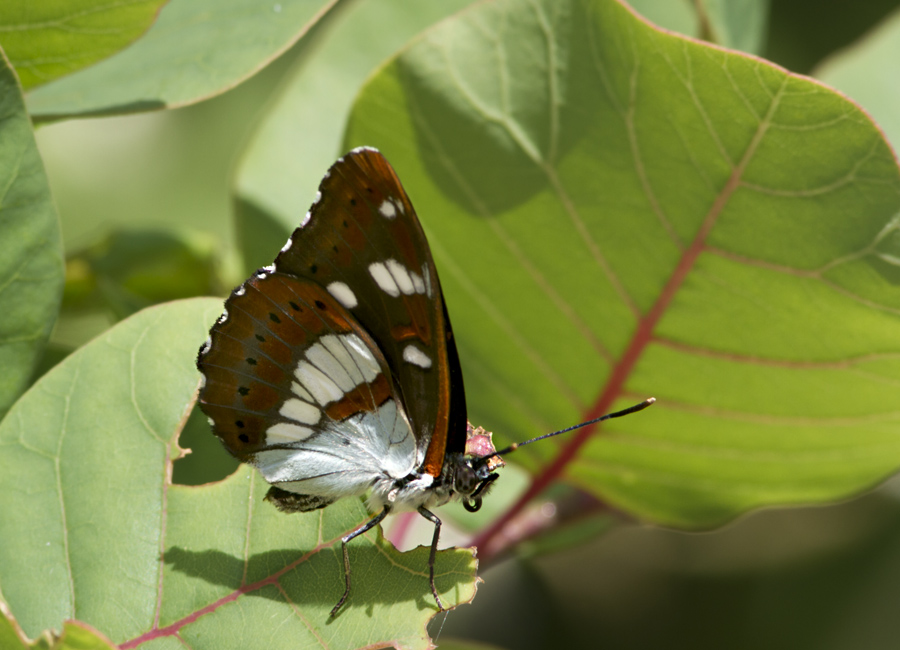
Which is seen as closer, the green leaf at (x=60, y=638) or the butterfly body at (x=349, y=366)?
the green leaf at (x=60, y=638)

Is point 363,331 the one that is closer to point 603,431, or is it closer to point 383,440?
point 383,440

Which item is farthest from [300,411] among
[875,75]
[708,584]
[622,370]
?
[708,584]

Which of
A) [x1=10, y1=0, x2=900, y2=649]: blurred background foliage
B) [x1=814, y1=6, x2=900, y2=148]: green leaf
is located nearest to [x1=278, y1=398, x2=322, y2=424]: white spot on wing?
[x1=10, y1=0, x2=900, y2=649]: blurred background foliage

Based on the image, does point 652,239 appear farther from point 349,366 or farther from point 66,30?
point 66,30

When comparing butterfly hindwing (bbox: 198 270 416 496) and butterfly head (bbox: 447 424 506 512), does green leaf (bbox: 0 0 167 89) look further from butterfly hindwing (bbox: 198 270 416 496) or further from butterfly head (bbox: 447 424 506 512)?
butterfly head (bbox: 447 424 506 512)

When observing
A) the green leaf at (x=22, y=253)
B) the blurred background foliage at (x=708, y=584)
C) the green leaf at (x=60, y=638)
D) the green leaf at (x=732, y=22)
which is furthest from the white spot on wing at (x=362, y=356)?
the blurred background foliage at (x=708, y=584)

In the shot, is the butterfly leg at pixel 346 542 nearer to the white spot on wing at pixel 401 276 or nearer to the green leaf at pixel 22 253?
the white spot on wing at pixel 401 276

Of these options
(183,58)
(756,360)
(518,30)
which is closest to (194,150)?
(183,58)

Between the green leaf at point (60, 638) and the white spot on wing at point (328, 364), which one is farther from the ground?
the white spot on wing at point (328, 364)
